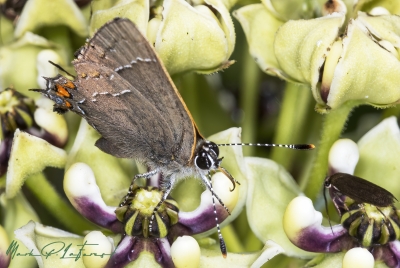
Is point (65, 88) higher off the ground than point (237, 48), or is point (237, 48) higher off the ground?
point (65, 88)

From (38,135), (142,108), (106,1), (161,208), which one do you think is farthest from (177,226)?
(106,1)

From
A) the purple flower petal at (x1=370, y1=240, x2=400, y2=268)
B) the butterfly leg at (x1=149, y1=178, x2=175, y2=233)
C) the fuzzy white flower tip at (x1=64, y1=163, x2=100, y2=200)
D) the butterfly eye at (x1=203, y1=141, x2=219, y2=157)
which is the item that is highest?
the butterfly eye at (x1=203, y1=141, x2=219, y2=157)

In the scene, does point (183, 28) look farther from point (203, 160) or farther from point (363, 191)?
point (363, 191)

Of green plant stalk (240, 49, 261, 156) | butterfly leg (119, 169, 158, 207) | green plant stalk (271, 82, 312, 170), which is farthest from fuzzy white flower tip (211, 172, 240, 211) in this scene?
green plant stalk (240, 49, 261, 156)

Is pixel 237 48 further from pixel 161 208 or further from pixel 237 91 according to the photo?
pixel 161 208

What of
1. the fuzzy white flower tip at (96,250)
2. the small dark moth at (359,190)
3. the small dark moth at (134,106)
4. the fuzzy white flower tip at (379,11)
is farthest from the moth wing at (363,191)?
the fuzzy white flower tip at (96,250)

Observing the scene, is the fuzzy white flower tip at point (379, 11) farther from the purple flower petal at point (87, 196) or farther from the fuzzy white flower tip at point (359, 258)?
the purple flower petal at point (87, 196)

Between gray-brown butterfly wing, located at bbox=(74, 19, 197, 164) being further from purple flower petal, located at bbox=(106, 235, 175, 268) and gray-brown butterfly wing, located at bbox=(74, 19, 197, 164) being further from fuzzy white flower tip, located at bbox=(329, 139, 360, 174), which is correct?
fuzzy white flower tip, located at bbox=(329, 139, 360, 174)
